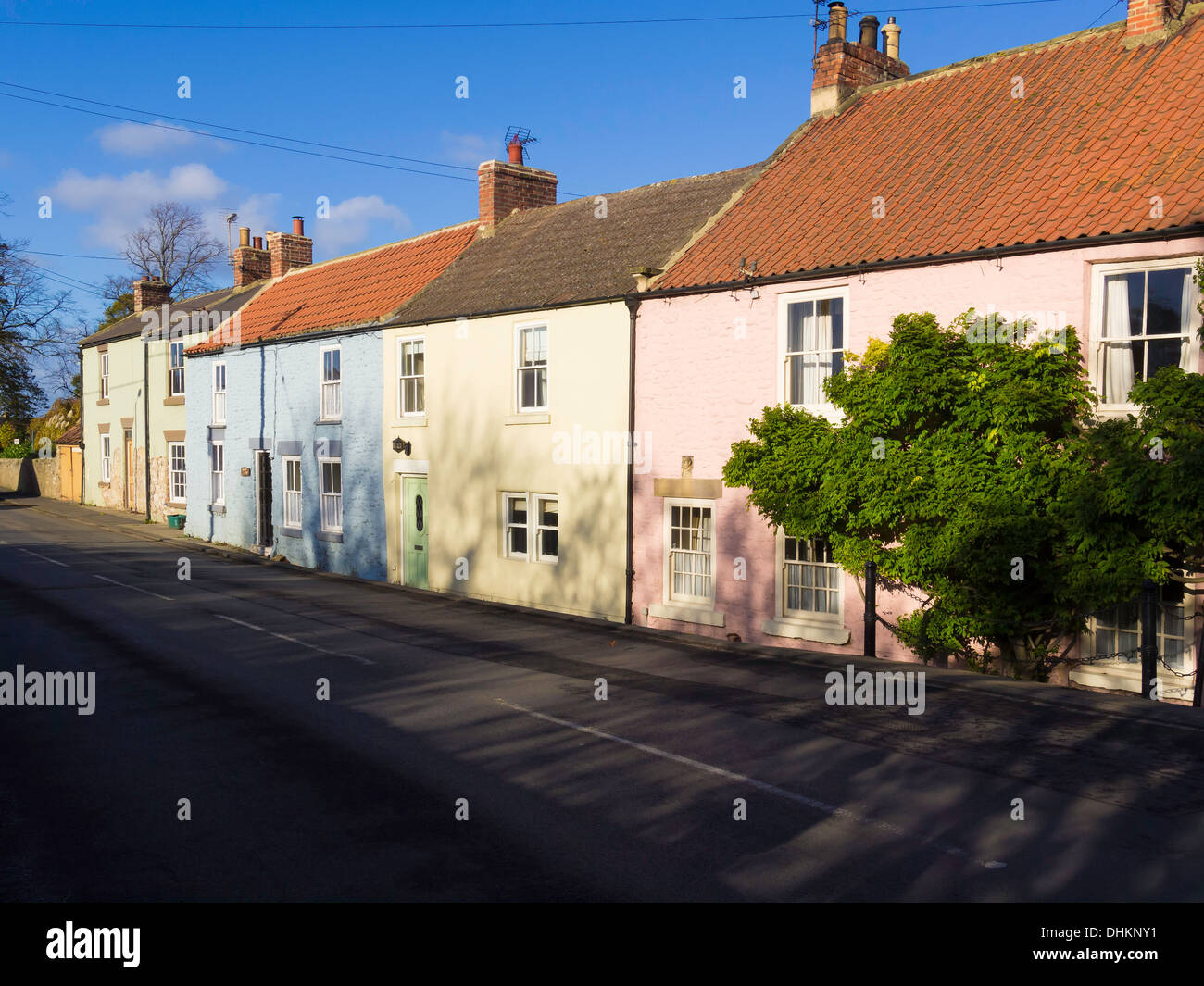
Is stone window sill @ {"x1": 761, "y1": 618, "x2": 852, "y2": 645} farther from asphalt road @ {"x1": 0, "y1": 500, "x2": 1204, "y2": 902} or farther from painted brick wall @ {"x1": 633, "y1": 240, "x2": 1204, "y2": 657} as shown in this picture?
asphalt road @ {"x1": 0, "y1": 500, "x2": 1204, "y2": 902}

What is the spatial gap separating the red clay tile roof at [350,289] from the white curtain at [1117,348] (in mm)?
16214

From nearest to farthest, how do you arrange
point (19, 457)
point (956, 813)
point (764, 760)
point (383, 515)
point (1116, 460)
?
1. point (956, 813)
2. point (764, 760)
3. point (1116, 460)
4. point (383, 515)
5. point (19, 457)

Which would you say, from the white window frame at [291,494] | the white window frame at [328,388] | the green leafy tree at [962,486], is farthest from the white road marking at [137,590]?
the green leafy tree at [962,486]

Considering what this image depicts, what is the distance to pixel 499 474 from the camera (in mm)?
20938

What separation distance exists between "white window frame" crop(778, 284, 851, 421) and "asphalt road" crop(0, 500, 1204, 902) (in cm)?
381

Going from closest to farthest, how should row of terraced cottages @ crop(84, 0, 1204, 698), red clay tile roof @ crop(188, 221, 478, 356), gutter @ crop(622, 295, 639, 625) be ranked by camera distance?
row of terraced cottages @ crop(84, 0, 1204, 698)
gutter @ crop(622, 295, 639, 625)
red clay tile roof @ crop(188, 221, 478, 356)

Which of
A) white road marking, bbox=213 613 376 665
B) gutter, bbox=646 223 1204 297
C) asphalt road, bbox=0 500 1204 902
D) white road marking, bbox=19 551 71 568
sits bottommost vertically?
white road marking, bbox=213 613 376 665

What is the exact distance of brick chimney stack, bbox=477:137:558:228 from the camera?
25828mm

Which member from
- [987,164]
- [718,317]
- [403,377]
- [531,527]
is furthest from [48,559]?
[987,164]

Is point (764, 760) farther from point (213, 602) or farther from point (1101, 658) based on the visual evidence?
point (213, 602)

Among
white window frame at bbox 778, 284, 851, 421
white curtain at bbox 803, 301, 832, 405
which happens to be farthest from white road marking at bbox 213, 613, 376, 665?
white curtain at bbox 803, 301, 832, 405

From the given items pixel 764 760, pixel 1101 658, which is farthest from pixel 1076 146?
pixel 764 760

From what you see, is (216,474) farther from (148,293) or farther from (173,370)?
(148,293)
